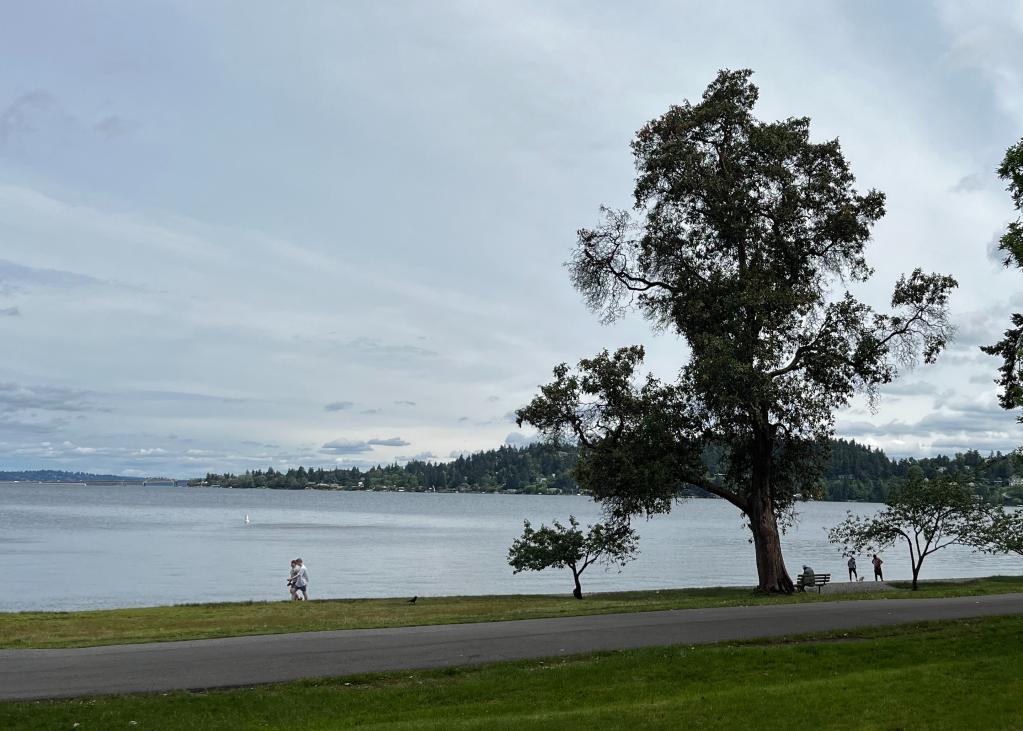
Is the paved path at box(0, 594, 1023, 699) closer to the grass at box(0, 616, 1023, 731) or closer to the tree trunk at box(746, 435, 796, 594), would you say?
the grass at box(0, 616, 1023, 731)

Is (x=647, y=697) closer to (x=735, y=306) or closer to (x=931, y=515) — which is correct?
(x=735, y=306)

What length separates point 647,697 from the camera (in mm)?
12258

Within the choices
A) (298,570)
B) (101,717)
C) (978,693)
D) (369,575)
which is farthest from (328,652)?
(369,575)

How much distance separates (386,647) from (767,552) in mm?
16024

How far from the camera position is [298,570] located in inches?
1291

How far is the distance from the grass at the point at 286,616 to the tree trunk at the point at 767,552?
148 cm

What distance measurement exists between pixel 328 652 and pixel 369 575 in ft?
130

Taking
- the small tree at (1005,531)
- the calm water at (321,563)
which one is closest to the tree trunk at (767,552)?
the small tree at (1005,531)

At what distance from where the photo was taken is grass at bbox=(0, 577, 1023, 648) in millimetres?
19594

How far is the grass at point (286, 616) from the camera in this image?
19.6m

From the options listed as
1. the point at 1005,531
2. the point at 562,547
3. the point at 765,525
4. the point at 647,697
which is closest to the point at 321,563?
the point at 562,547

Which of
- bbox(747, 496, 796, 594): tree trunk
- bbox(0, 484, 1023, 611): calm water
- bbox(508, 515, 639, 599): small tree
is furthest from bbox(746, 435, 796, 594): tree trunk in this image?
bbox(0, 484, 1023, 611): calm water

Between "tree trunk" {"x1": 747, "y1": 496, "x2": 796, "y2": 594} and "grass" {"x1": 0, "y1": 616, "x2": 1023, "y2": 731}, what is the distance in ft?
→ 44.8

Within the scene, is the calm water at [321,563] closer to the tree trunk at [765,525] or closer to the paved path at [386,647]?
the tree trunk at [765,525]
